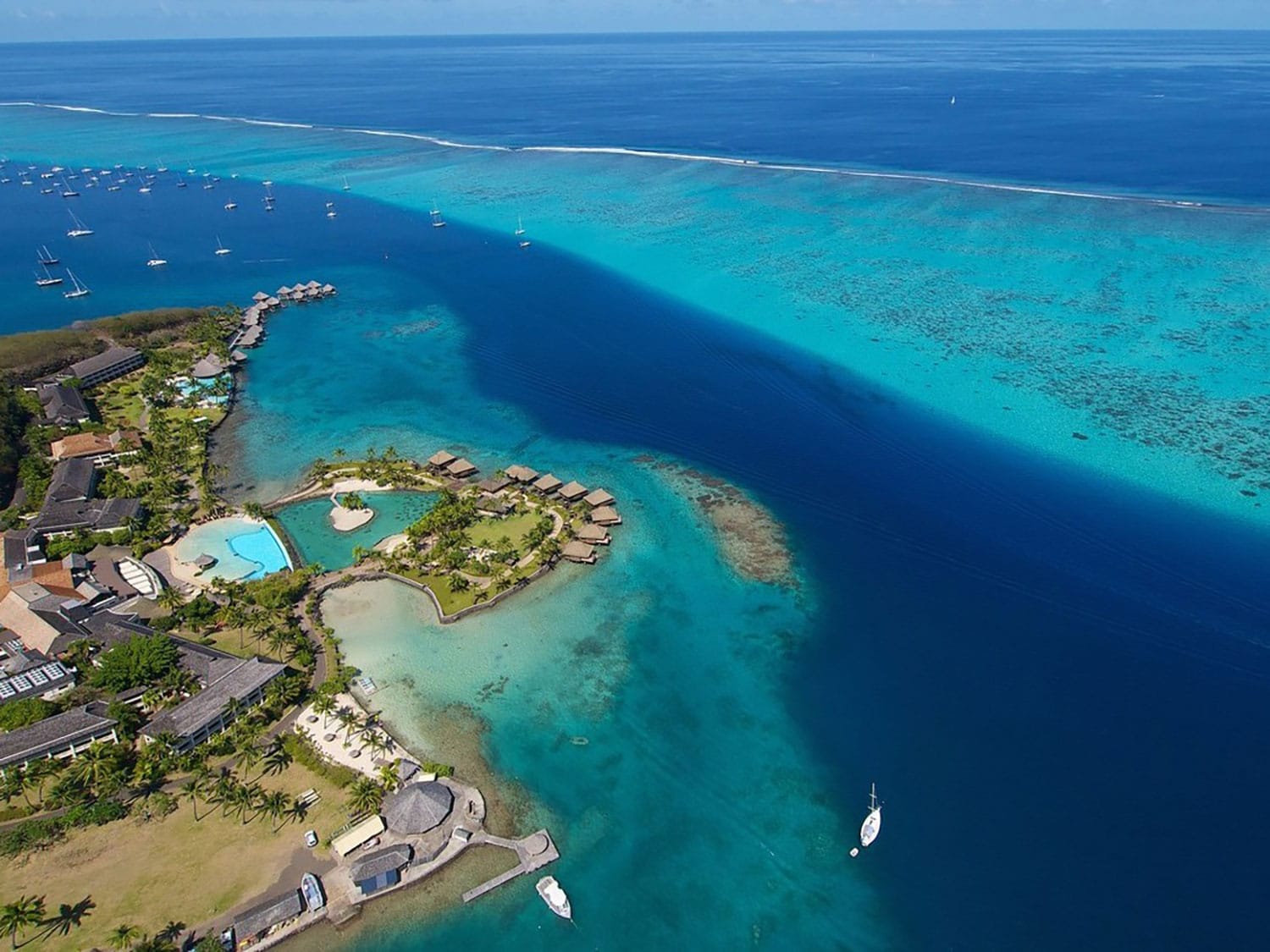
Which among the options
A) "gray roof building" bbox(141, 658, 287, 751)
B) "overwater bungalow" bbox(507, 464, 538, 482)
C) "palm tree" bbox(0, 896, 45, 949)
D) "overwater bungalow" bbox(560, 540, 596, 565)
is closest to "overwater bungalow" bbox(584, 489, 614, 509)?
"overwater bungalow" bbox(560, 540, 596, 565)

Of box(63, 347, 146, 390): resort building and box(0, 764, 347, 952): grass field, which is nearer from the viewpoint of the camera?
box(0, 764, 347, 952): grass field

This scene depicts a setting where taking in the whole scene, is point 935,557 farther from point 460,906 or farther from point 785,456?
point 460,906

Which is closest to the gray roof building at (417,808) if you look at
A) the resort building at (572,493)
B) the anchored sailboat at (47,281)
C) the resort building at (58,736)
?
the resort building at (58,736)

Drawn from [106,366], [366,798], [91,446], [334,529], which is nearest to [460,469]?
[334,529]

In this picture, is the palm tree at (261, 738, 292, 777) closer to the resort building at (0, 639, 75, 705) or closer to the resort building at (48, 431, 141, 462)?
the resort building at (0, 639, 75, 705)

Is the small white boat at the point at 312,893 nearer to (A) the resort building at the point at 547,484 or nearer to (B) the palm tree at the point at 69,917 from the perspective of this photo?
(B) the palm tree at the point at 69,917

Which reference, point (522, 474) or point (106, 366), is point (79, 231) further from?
point (522, 474)

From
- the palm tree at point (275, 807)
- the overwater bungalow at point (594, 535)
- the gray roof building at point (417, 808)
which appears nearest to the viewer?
the gray roof building at point (417, 808)
